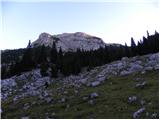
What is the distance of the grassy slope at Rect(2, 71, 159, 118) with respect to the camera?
34438mm

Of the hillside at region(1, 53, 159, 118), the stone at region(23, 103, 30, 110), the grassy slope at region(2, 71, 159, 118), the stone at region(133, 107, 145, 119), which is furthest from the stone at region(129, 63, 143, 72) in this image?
the stone at region(133, 107, 145, 119)

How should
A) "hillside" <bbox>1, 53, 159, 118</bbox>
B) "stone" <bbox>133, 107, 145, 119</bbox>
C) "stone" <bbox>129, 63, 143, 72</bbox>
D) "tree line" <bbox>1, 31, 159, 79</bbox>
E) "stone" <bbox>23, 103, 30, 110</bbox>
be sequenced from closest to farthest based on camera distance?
"stone" <bbox>133, 107, 145, 119</bbox>
"hillside" <bbox>1, 53, 159, 118</bbox>
"stone" <bbox>23, 103, 30, 110</bbox>
"stone" <bbox>129, 63, 143, 72</bbox>
"tree line" <bbox>1, 31, 159, 79</bbox>

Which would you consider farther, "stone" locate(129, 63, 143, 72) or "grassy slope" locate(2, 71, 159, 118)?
"stone" locate(129, 63, 143, 72)

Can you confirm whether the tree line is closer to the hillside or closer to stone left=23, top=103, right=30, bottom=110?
the hillside

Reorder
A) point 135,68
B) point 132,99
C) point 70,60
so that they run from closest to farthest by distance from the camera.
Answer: point 132,99 < point 135,68 < point 70,60

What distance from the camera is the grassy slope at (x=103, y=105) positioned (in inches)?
1356

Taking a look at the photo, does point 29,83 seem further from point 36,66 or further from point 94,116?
point 94,116

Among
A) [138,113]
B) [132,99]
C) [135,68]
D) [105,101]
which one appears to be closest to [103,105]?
[105,101]

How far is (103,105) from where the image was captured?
3806 centimetres

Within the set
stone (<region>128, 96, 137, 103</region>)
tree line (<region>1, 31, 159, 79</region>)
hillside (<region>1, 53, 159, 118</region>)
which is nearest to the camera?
hillside (<region>1, 53, 159, 118</region>)

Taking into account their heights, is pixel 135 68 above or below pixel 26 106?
above

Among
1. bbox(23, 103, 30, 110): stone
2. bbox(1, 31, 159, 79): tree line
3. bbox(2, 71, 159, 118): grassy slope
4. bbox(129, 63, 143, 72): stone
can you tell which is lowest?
bbox(23, 103, 30, 110): stone

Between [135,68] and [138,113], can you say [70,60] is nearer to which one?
[135,68]

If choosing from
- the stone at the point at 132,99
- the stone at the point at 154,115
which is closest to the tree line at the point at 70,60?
the stone at the point at 132,99
